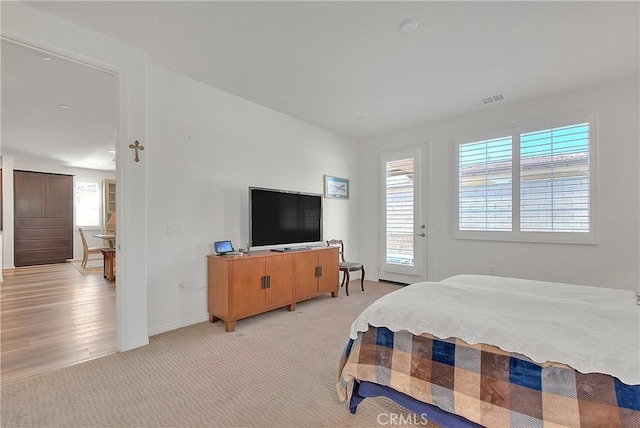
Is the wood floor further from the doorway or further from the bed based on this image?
the bed

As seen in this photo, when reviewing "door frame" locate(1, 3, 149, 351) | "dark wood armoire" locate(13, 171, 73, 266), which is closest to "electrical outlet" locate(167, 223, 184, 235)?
"door frame" locate(1, 3, 149, 351)

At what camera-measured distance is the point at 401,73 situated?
298 cm

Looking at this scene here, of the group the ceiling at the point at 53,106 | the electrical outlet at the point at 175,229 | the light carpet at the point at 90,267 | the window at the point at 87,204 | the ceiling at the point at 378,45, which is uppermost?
the ceiling at the point at 378,45

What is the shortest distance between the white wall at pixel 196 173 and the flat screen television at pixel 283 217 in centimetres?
25

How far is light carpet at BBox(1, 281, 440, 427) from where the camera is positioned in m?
1.66

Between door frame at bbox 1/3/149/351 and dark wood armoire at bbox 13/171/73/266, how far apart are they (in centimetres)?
686

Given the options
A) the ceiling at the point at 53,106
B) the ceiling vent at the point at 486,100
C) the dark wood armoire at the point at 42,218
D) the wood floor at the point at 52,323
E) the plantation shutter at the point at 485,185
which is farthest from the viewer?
the dark wood armoire at the point at 42,218

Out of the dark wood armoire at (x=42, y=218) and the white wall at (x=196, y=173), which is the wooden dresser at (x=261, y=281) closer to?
the white wall at (x=196, y=173)

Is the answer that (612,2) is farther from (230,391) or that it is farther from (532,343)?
(230,391)

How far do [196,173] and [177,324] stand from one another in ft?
5.35

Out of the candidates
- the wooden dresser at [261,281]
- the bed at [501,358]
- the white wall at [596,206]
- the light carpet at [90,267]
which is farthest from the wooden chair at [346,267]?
the light carpet at [90,267]

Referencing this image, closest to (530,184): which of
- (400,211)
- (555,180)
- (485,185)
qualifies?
(555,180)

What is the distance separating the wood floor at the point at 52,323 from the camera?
2.36 metres

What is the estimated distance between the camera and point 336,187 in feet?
16.6
